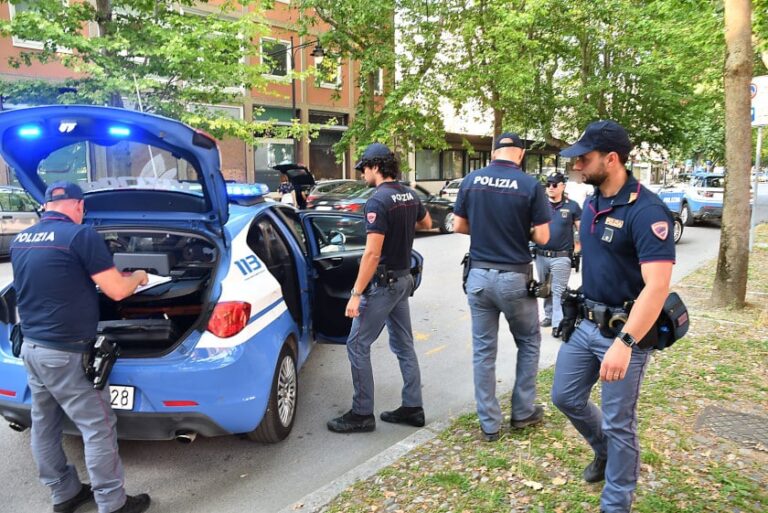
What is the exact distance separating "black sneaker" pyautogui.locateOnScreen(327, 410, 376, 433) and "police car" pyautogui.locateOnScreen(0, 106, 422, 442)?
309 millimetres

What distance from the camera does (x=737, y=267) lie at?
6738mm

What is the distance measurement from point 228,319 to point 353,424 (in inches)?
49.9

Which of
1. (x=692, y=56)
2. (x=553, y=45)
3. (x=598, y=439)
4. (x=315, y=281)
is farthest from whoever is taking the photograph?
(x=553, y=45)

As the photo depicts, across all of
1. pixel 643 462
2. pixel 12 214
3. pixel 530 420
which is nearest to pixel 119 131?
pixel 530 420

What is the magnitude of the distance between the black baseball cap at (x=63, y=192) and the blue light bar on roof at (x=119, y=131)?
447 mm

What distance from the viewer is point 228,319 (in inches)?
127

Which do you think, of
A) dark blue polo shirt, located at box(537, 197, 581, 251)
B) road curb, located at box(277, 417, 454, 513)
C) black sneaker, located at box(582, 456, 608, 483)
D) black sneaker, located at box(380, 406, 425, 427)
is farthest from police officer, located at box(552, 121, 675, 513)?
dark blue polo shirt, located at box(537, 197, 581, 251)

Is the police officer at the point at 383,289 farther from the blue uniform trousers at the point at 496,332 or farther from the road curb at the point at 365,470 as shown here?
the blue uniform trousers at the point at 496,332

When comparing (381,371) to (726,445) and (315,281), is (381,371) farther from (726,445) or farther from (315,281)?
(726,445)

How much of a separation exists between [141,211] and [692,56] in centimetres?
1451

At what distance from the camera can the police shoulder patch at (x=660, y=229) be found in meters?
2.40

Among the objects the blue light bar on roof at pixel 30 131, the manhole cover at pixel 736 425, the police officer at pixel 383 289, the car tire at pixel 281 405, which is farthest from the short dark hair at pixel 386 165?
the manhole cover at pixel 736 425

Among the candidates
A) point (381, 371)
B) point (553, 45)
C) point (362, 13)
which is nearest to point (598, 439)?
point (381, 371)

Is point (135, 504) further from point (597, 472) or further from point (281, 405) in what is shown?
point (597, 472)
